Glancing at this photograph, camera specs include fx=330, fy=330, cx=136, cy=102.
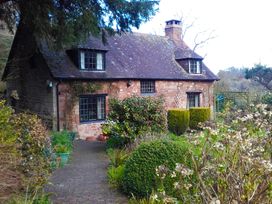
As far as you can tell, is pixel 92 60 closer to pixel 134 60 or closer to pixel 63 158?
pixel 134 60

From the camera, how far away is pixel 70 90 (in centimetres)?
1778

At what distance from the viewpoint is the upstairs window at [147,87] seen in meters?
21.4

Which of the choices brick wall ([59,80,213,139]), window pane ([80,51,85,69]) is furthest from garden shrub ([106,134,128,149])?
window pane ([80,51,85,69])

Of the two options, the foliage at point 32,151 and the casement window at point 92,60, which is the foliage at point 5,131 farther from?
the casement window at point 92,60

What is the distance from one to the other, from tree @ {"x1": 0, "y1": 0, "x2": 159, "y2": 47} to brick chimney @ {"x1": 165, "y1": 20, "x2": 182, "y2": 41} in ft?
47.7

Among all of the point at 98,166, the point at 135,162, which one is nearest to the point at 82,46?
the point at 98,166

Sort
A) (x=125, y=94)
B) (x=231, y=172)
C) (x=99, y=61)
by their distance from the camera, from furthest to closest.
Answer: (x=125, y=94) < (x=99, y=61) < (x=231, y=172)

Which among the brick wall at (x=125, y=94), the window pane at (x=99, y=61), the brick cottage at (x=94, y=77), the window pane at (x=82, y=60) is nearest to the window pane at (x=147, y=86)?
the brick cottage at (x=94, y=77)

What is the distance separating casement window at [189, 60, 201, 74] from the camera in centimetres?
2448

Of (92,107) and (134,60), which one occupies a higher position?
(134,60)

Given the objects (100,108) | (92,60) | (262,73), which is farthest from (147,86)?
(262,73)

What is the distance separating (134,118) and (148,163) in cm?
591

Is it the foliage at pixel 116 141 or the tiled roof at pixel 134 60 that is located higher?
the tiled roof at pixel 134 60

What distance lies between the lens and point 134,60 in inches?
871
